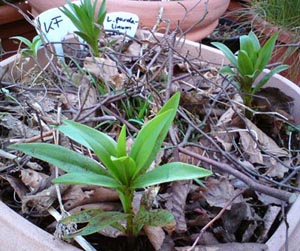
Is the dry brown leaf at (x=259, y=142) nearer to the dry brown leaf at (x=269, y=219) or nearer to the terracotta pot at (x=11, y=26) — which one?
the dry brown leaf at (x=269, y=219)

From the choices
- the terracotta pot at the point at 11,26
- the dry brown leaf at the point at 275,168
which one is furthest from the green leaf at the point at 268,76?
the terracotta pot at the point at 11,26

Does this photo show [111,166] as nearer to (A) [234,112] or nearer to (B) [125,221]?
(B) [125,221]

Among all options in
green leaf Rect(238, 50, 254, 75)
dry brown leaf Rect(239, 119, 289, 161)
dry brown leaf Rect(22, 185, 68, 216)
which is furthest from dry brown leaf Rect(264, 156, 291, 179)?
dry brown leaf Rect(22, 185, 68, 216)

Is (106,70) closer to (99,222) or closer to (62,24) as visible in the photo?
(62,24)

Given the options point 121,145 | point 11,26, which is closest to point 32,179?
point 121,145

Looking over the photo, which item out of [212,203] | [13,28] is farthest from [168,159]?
[13,28]

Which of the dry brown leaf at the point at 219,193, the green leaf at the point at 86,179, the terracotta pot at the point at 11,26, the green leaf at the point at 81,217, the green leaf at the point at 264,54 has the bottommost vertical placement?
the terracotta pot at the point at 11,26
